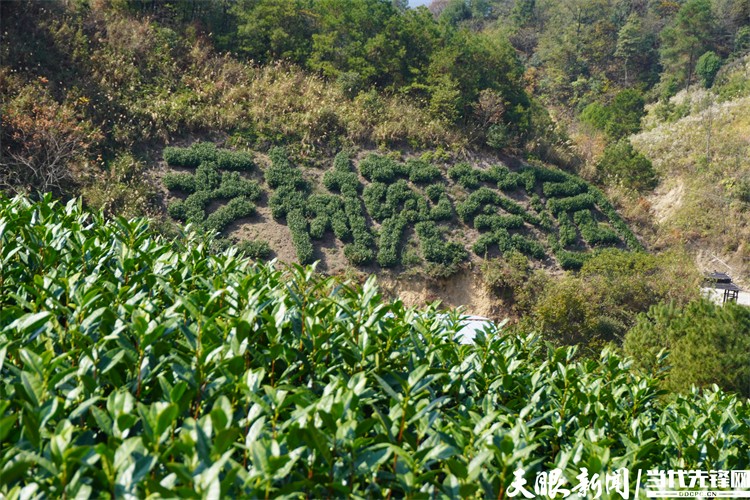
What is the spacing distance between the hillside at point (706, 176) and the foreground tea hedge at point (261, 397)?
15284mm

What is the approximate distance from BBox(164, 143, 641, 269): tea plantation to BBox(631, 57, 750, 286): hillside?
→ 2.80 m

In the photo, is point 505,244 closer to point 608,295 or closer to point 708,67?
point 608,295

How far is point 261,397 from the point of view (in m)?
1.64

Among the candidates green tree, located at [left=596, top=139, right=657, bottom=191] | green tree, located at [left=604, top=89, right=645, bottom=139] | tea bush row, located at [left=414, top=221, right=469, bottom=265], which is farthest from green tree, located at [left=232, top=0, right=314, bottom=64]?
green tree, located at [left=604, top=89, right=645, bottom=139]

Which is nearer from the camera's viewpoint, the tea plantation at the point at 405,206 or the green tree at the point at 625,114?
the tea plantation at the point at 405,206

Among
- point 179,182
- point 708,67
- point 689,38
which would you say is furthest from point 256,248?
point 689,38

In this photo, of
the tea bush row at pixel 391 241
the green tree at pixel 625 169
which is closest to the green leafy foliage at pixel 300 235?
the tea bush row at pixel 391 241

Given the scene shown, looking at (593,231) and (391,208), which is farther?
(593,231)

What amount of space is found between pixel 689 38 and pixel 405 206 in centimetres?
2553

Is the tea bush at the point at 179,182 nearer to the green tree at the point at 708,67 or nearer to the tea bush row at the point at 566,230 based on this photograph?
A: the tea bush row at the point at 566,230

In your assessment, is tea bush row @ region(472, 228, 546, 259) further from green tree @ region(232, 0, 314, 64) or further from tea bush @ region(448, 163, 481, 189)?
green tree @ region(232, 0, 314, 64)

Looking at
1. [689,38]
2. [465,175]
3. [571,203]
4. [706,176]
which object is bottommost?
[571,203]

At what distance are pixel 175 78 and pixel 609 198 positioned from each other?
38.4 ft

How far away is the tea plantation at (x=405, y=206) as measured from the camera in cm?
1367
